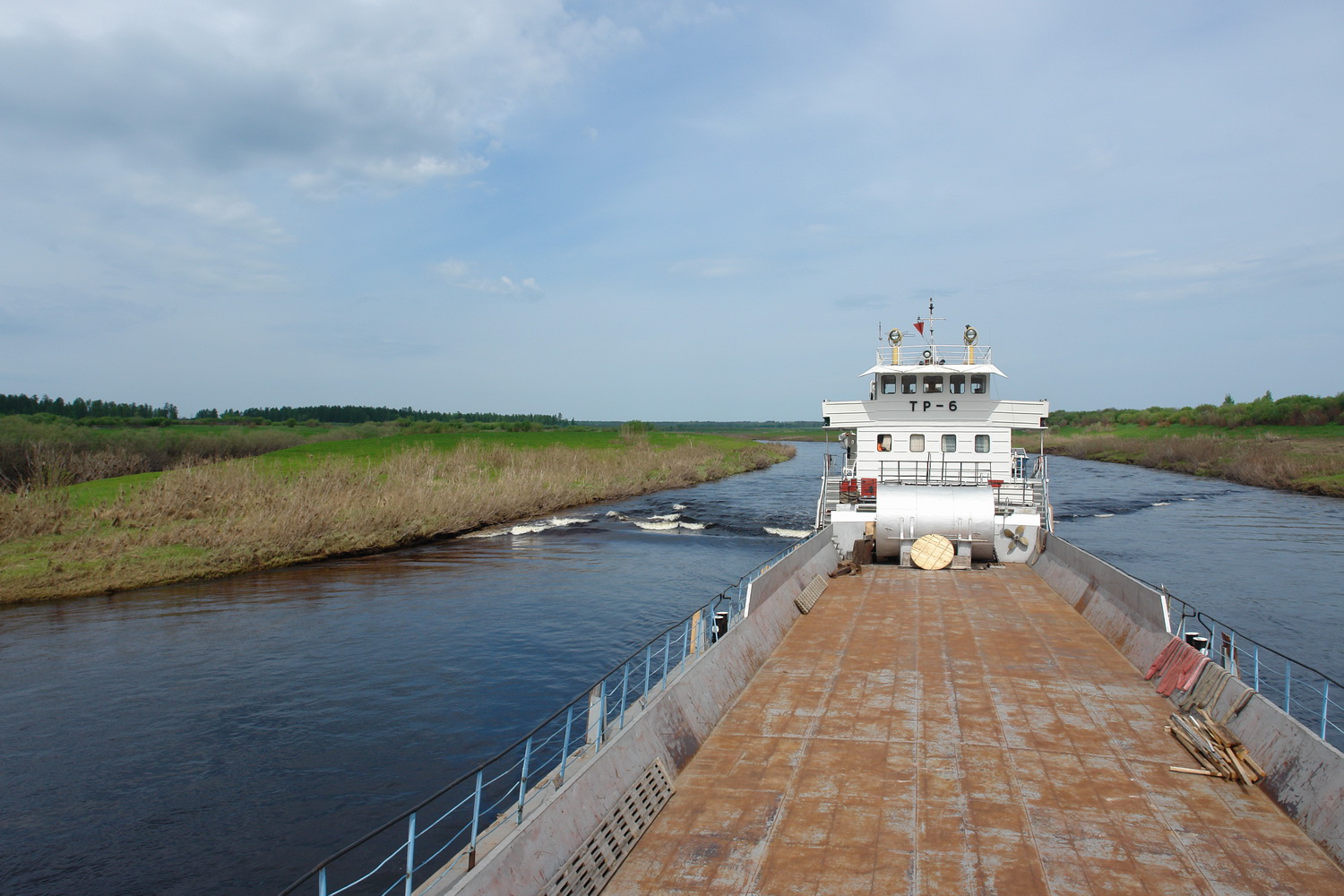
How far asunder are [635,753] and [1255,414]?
411 ft

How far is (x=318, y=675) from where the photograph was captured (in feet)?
60.3

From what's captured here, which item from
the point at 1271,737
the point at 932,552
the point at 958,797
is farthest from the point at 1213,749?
the point at 932,552

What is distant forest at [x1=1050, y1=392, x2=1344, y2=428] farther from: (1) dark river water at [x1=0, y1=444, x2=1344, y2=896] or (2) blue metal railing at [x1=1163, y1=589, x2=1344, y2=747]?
(2) blue metal railing at [x1=1163, y1=589, x2=1344, y2=747]

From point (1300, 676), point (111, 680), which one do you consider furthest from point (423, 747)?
point (1300, 676)

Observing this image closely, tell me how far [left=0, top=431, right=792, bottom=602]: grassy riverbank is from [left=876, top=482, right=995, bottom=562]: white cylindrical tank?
25.1 meters

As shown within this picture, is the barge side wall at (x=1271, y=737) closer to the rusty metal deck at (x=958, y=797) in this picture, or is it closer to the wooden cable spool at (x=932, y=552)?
the rusty metal deck at (x=958, y=797)

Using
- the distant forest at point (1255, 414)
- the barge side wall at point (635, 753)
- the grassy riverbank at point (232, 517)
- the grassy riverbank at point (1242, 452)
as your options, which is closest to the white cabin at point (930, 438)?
the barge side wall at point (635, 753)

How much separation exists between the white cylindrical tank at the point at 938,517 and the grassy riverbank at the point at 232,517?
2512 centimetres

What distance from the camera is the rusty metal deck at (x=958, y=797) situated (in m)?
6.38

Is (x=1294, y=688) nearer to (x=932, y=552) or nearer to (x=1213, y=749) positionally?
(x=932, y=552)

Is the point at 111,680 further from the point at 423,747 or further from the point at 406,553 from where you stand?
the point at 406,553

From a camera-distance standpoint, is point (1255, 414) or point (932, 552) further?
point (1255, 414)

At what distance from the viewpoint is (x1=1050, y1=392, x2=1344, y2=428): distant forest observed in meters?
94.6

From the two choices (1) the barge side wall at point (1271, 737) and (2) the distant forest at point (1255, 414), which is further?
(2) the distant forest at point (1255, 414)
